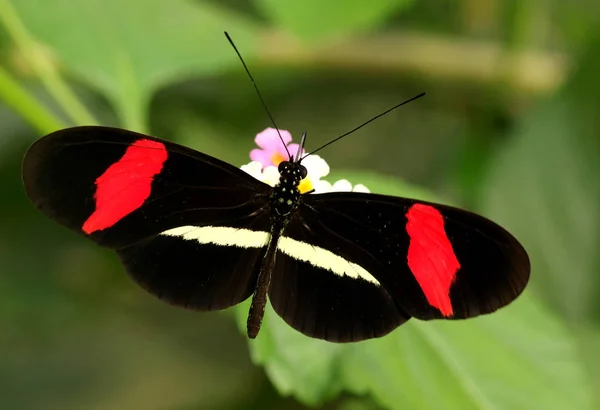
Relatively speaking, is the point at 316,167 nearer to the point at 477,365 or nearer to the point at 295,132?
the point at 477,365

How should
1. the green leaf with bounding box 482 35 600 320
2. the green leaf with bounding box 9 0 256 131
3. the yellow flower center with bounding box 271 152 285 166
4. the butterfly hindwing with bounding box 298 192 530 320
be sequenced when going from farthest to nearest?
1. the green leaf with bounding box 482 35 600 320
2. the green leaf with bounding box 9 0 256 131
3. the yellow flower center with bounding box 271 152 285 166
4. the butterfly hindwing with bounding box 298 192 530 320

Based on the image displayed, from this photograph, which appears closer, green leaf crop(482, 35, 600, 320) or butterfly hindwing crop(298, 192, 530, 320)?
butterfly hindwing crop(298, 192, 530, 320)

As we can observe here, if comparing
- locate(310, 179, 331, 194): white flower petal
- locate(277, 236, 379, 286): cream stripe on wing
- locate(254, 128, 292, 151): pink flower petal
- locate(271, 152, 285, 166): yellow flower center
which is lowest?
locate(277, 236, 379, 286): cream stripe on wing

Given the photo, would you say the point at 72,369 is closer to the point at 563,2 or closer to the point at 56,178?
the point at 56,178

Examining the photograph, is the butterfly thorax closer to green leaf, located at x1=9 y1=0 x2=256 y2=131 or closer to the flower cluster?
the flower cluster

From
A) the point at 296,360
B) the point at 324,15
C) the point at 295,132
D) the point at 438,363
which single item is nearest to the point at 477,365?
the point at 438,363

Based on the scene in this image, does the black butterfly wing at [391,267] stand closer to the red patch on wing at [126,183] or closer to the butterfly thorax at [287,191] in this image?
the butterfly thorax at [287,191]

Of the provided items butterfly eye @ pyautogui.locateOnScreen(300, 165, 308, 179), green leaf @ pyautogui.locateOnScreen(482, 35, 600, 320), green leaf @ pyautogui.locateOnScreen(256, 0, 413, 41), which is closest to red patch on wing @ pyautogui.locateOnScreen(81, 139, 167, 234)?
butterfly eye @ pyautogui.locateOnScreen(300, 165, 308, 179)
